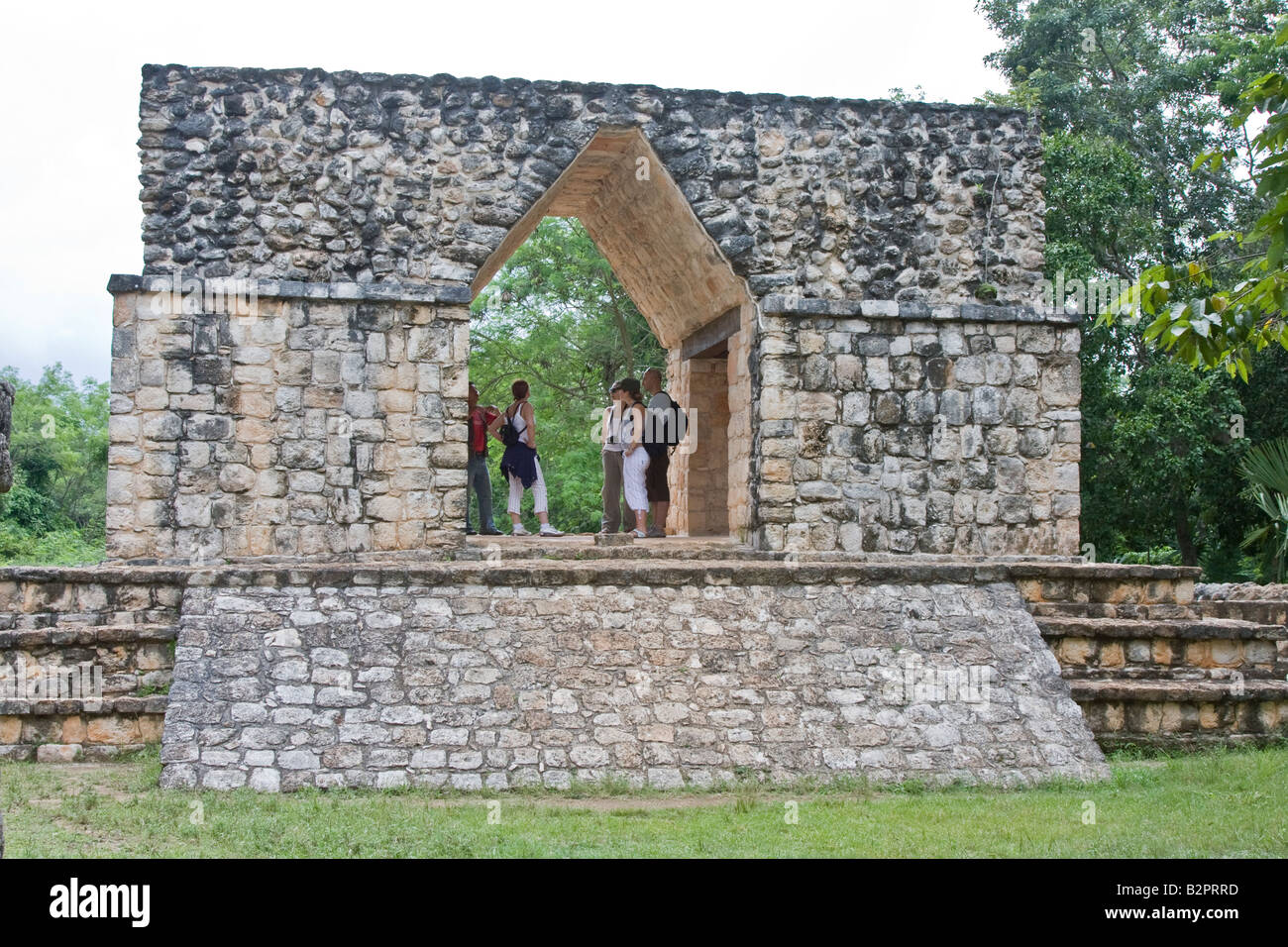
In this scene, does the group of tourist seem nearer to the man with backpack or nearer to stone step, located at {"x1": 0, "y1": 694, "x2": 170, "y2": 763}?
the man with backpack

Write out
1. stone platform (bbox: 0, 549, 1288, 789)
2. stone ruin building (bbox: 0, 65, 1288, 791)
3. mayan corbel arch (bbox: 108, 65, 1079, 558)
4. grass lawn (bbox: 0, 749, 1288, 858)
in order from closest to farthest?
grass lawn (bbox: 0, 749, 1288, 858) < stone platform (bbox: 0, 549, 1288, 789) < stone ruin building (bbox: 0, 65, 1288, 791) < mayan corbel arch (bbox: 108, 65, 1079, 558)

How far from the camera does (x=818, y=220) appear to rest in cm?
1221

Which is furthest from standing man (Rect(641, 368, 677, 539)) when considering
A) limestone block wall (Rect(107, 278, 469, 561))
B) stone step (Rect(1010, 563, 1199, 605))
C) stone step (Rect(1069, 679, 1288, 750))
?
stone step (Rect(1069, 679, 1288, 750))

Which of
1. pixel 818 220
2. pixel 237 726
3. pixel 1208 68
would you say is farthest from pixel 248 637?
pixel 1208 68

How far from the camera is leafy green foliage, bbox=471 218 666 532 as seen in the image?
24062 millimetres

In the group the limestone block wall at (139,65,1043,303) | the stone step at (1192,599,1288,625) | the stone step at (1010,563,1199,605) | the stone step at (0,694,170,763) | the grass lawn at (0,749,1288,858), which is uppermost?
the limestone block wall at (139,65,1043,303)

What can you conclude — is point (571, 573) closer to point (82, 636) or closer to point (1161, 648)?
point (82, 636)

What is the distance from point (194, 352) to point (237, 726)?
385 centimetres

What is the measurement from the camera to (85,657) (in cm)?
972

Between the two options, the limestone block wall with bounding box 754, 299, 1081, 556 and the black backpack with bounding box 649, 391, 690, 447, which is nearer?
the limestone block wall with bounding box 754, 299, 1081, 556

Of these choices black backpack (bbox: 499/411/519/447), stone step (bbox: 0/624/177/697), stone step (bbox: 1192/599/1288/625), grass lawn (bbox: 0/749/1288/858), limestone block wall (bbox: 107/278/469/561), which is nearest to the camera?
grass lawn (bbox: 0/749/1288/858)

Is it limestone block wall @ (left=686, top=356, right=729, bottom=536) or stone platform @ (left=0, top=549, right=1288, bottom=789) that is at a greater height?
limestone block wall @ (left=686, top=356, right=729, bottom=536)

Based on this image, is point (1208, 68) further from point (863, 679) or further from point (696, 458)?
point (863, 679)

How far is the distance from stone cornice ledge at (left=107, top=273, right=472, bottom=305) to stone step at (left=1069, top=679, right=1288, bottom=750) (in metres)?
6.17
